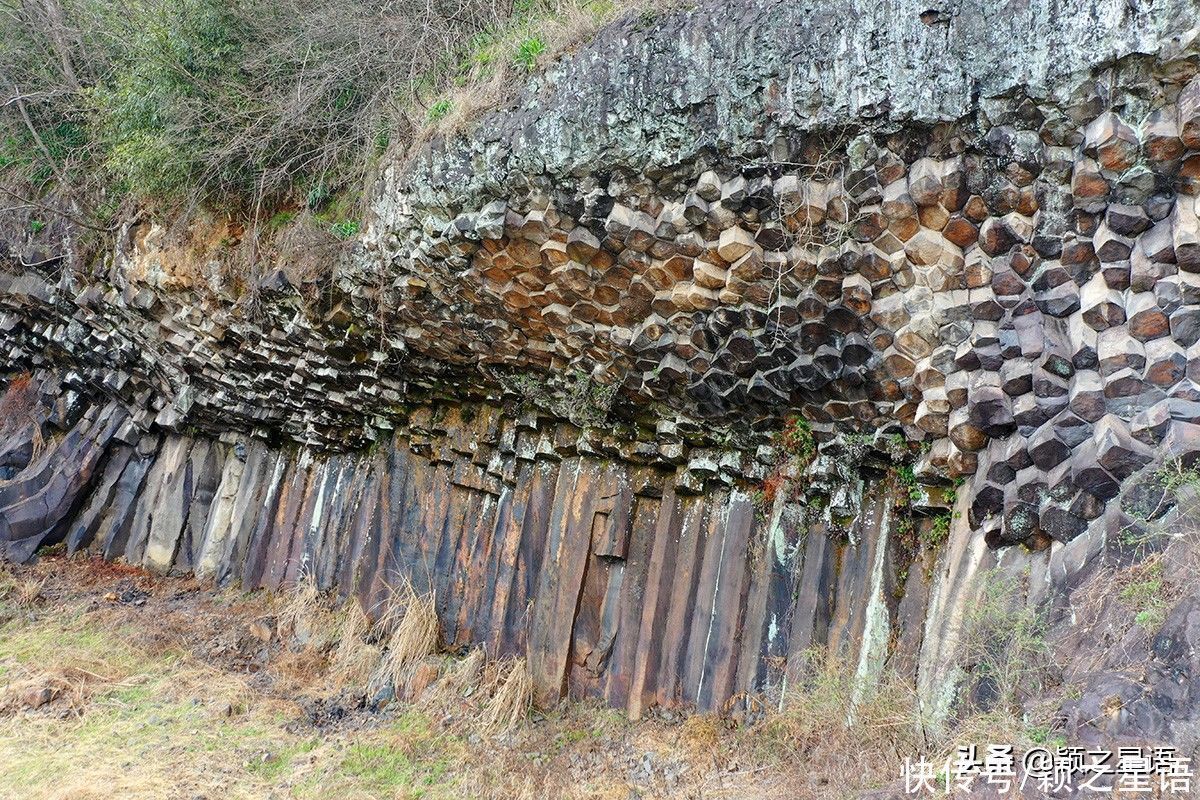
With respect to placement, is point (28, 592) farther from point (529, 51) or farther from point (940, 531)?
point (940, 531)

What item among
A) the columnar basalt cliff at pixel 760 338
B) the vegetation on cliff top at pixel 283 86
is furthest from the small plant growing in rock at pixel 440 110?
the columnar basalt cliff at pixel 760 338

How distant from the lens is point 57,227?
1392 centimetres

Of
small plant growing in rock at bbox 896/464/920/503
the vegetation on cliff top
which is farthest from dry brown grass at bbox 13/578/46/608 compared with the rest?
small plant growing in rock at bbox 896/464/920/503

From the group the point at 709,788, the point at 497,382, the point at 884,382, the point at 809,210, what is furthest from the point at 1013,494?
the point at 497,382

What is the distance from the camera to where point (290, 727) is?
8.80 metres

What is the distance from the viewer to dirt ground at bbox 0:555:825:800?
7.39 meters

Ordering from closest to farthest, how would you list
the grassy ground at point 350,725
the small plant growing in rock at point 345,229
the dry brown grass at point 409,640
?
1. the grassy ground at point 350,725
2. the dry brown grass at point 409,640
3. the small plant growing in rock at point 345,229

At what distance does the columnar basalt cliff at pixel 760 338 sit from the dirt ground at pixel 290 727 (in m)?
0.52

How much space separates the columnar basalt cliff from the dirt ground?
1.71 ft

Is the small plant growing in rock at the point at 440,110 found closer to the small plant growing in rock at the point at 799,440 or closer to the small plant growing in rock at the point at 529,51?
the small plant growing in rock at the point at 529,51

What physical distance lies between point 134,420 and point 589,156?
1025cm

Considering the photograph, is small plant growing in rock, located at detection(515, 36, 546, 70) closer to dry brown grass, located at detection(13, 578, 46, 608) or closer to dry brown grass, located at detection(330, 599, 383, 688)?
dry brown grass, located at detection(330, 599, 383, 688)

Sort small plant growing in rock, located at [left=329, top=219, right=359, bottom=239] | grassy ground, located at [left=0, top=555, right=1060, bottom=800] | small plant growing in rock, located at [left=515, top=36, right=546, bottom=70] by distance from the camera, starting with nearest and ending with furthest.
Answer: grassy ground, located at [left=0, top=555, right=1060, bottom=800]
small plant growing in rock, located at [left=515, top=36, right=546, bottom=70]
small plant growing in rock, located at [left=329, top=219, right=359, bottom=239]

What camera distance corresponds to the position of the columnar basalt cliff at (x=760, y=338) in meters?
5.15
